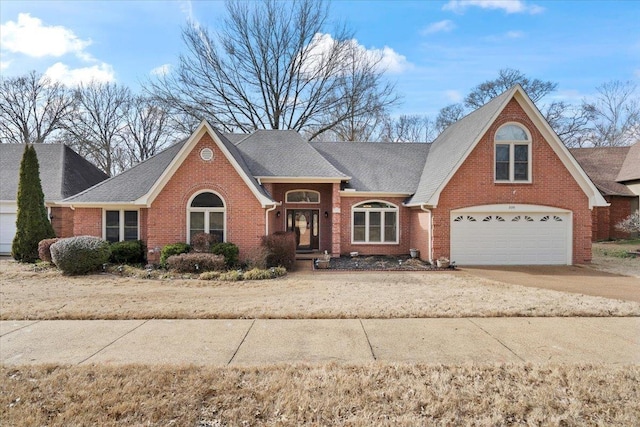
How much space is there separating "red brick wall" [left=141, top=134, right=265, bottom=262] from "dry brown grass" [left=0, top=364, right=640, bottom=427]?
9.37 m

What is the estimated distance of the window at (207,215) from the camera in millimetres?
13906

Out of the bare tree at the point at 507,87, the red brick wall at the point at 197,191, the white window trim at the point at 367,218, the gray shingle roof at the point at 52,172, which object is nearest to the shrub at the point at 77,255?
the red brick wall at the point at 197,191

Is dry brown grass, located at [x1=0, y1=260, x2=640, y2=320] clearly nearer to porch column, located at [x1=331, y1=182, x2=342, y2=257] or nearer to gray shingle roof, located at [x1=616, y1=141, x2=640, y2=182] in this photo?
porch column, located at [x1=331, y1=182, x2=342, y2=257]

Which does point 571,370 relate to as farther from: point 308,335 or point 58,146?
point 58,146

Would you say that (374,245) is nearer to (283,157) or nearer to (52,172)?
(283,157)

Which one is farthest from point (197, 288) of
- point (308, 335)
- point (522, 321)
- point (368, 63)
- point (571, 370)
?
point (368, 63)

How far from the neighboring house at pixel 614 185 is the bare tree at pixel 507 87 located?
12.9m

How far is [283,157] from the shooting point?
682 inches

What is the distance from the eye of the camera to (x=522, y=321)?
6.81 m

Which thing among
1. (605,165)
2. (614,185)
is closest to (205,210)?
(614,185)

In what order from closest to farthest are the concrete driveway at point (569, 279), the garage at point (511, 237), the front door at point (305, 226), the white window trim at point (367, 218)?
the concrete driveway at point (569, 279) < the garage at point (511, 237) < the white window trim at point (367, 218) < the front door at point (305, 226)

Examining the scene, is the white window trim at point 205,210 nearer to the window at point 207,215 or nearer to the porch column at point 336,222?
the window at point 207,215

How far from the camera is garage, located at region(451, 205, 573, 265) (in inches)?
571

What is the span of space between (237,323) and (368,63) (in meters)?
29.9
